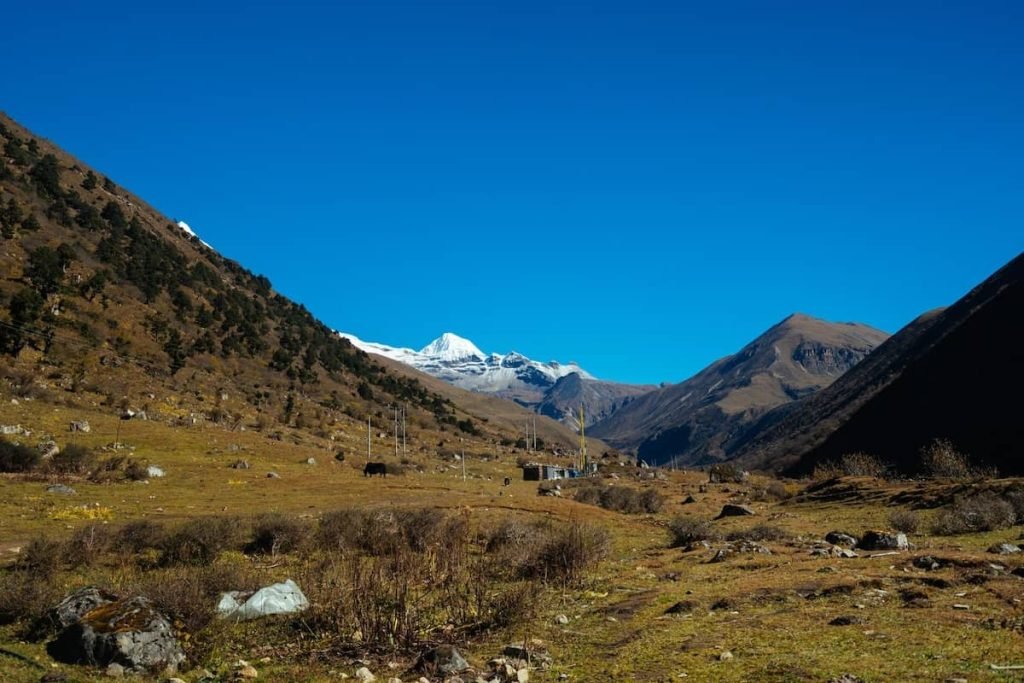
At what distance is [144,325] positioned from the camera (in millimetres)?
90125

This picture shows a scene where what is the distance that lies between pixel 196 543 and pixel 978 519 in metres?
27.7

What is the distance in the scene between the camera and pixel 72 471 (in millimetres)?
41281

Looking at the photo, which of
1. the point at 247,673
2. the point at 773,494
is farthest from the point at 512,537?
the point at 773,494

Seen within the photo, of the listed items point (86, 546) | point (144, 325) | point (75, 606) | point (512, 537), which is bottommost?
point (75, 606)

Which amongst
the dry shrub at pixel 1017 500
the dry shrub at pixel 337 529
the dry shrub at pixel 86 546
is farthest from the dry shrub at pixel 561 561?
the dry shrub at pixel 1017 500

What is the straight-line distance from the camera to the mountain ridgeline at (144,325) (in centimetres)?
6950

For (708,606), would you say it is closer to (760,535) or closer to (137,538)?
(760,535)

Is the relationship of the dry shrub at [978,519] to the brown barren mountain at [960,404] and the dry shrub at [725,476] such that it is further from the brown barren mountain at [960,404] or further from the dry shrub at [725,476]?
the brown barren mountain at [960,404]

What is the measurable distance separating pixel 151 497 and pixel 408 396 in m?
108

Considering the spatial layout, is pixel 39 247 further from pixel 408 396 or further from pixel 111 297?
pixel 408 396

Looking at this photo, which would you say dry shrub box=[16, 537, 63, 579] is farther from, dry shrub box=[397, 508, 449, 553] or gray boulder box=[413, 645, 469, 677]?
gray boulder box=[413, 645, 469, 677]

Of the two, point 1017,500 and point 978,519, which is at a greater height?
point 1017,500

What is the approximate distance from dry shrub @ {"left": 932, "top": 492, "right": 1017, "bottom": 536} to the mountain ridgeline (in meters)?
58.7

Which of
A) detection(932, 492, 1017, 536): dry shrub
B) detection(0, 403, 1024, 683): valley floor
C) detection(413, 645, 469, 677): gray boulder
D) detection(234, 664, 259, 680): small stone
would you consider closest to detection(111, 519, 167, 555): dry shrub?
detection(0, 403, 1024, 683): valley floor
